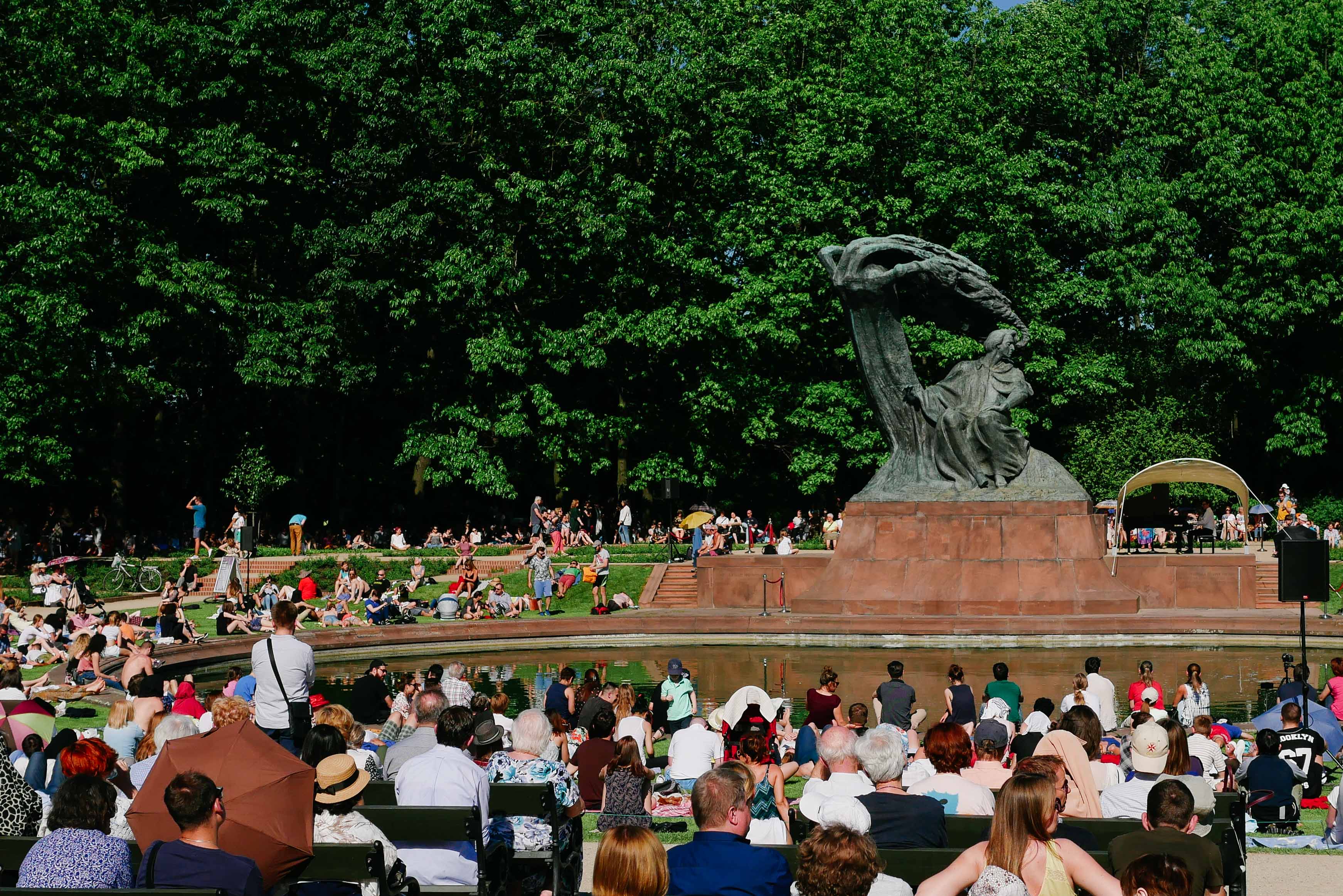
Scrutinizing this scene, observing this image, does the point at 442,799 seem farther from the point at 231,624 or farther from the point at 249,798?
the point at 231,624

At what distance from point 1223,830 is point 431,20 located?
40.3m

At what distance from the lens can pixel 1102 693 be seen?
1506cm

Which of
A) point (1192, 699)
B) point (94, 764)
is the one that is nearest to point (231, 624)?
point (1192, 699)

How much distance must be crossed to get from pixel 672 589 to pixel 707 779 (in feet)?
95.0

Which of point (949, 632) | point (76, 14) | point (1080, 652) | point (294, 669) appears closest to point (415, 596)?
point (949, 632)

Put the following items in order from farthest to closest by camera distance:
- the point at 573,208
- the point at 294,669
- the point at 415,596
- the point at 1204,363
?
the point at 1204,363, the point at 573,208, the point at 415,596, the point at 294,669

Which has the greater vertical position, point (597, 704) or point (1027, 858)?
point (597, 704)

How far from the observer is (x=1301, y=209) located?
4444 centimetres

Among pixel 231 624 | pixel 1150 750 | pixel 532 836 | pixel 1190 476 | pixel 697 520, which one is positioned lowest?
pixel 532 836

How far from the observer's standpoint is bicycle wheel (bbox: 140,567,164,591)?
36000mm

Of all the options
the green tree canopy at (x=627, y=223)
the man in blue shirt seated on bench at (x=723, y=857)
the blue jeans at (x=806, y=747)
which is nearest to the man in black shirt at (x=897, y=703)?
the blue jeans at (x=806, y=747)

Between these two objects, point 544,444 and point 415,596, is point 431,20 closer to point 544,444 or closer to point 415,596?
point 544,444

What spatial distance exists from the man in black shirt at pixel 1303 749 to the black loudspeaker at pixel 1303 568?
487 centimetres

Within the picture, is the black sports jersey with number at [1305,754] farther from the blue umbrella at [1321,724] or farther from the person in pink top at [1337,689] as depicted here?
the person in pink top at [1337,689]
